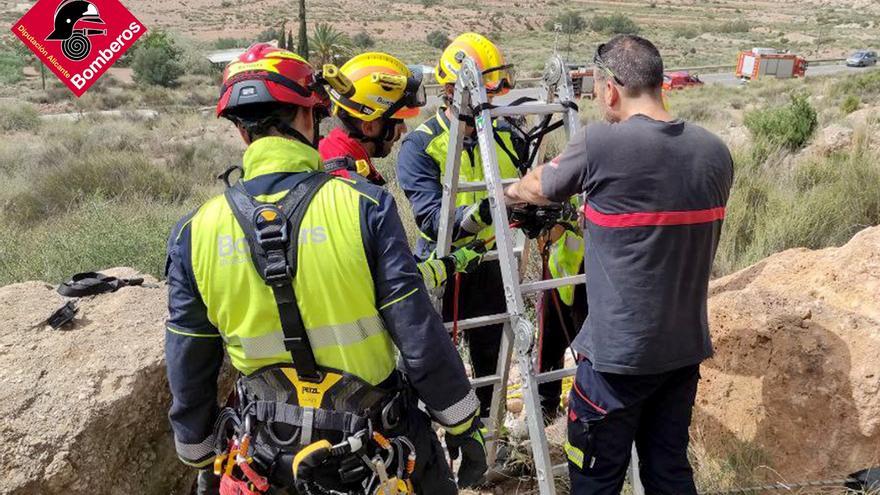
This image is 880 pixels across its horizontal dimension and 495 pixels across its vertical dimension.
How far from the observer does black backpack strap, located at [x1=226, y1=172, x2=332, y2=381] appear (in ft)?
5.89

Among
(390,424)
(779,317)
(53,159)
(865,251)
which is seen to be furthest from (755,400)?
(53,159)

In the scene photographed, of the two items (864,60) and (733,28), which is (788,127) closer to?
(864,60)

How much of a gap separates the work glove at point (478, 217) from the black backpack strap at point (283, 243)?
1130mm

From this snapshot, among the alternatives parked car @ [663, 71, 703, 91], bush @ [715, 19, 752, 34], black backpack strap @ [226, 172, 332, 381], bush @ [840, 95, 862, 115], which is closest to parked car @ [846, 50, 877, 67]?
parked car @ [663, 71, 703, 91]

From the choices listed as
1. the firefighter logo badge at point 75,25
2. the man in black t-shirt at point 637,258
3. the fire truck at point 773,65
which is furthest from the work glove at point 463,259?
the fire truck at point 773,65

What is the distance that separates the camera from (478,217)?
116 inches

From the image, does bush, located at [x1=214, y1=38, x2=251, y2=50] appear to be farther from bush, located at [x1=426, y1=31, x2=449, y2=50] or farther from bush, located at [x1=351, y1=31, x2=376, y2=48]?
bush, located at [x1=426, y1=31, x2=449, y2=50]

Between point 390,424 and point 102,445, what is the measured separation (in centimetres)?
146

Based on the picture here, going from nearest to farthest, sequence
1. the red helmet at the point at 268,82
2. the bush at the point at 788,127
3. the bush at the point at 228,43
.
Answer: the red helmet at the point at 268,82, the bush at the point at 788,127, the bush at the point at 228,43

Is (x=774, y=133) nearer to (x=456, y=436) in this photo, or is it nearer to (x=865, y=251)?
(x=865, y=251)

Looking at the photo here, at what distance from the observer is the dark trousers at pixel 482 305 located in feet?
12.2

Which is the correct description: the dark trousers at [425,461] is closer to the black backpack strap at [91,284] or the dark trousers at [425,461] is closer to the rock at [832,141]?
the black backpack strap at [91,284]

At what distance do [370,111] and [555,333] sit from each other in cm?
169

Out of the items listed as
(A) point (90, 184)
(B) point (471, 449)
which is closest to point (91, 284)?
(B) point (471, 449)
